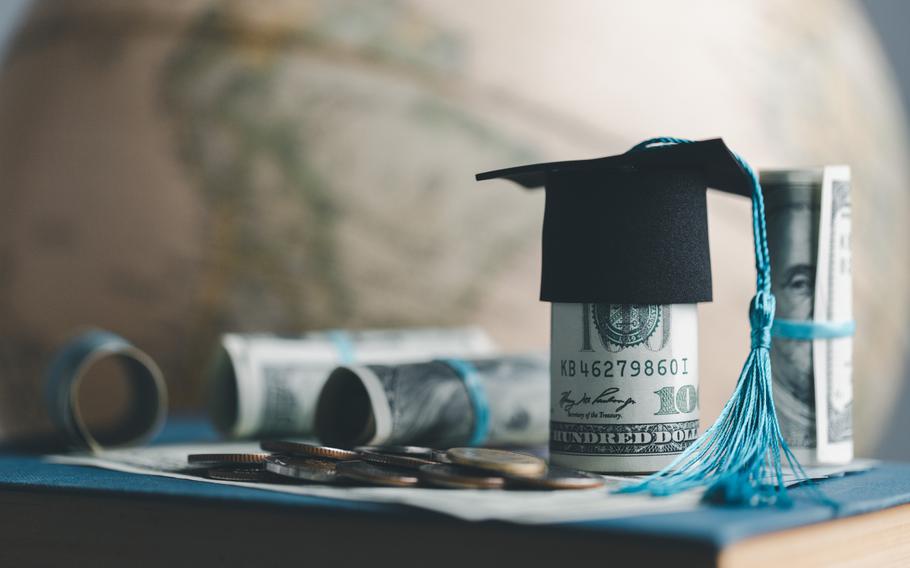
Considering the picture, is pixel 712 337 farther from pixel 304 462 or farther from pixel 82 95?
pixel 82 95

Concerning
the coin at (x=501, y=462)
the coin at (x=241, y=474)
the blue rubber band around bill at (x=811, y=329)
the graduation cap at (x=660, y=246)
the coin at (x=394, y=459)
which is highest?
the graduation cap at (x=660, y=246)

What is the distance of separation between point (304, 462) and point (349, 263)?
0.59 m

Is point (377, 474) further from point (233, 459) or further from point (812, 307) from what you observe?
point (812, 307)

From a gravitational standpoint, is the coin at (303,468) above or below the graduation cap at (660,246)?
below

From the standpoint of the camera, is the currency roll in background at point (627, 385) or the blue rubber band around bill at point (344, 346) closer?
the currency roll in background at point (627, 385)

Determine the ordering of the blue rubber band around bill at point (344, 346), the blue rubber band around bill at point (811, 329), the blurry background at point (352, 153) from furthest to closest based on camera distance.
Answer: the blurry background at point (352, 153) < the blue rubber band around bill at point (344, 346) < the blue rubber band around bill at point (811, 329)

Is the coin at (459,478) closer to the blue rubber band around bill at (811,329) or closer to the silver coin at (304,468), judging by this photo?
the silver coin at (304,468)

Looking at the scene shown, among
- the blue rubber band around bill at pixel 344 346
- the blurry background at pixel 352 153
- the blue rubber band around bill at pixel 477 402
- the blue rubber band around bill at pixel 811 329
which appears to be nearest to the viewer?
the blue rubber band around bill at pixel 811 329

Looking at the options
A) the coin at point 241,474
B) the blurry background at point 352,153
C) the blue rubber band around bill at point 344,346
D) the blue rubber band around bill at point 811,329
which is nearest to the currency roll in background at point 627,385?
the blue rubber band around bill at point 811,329

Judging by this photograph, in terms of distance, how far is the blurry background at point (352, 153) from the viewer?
1.31 metres

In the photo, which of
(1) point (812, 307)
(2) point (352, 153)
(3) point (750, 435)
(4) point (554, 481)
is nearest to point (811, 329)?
(1) point (812, 307)

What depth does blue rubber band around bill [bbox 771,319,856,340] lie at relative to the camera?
0.81 metres

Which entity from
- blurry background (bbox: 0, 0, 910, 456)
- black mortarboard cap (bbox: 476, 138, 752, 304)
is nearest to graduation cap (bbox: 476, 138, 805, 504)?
black mortarboard cap (bbox: 476, 138, 752, 304)

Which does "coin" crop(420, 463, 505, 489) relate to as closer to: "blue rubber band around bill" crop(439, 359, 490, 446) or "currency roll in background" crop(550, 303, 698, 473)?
"currency roll in background" crop(550, 303, 698, 473)
